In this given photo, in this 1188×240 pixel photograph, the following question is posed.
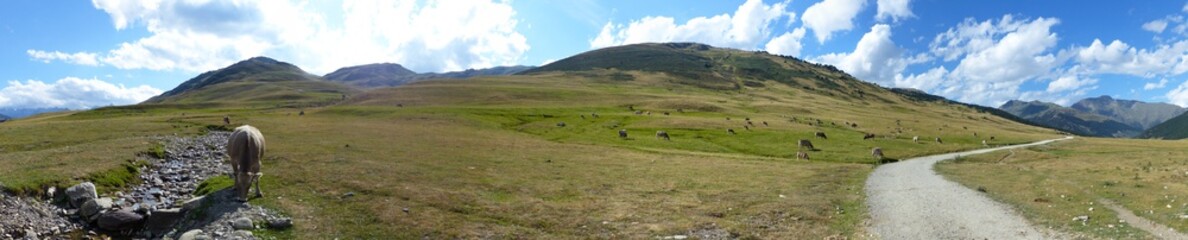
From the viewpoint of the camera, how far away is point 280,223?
65.4 ft

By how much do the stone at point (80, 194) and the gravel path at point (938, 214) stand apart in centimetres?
3004

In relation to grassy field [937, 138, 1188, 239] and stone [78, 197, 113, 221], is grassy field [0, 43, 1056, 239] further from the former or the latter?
grassy field [937, 138, 1188, 239]

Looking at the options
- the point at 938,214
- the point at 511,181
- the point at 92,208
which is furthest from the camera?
the point at 511,181

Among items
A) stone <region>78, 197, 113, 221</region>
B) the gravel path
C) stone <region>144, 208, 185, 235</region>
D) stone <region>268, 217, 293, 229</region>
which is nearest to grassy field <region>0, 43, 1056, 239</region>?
stone <region>268, 217, 293, 229</region>

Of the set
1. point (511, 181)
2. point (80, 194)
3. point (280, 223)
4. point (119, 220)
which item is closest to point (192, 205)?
point (119, 220)

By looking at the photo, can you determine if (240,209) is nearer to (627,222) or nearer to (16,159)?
(627,222)

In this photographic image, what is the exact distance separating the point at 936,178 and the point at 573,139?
40.8 meters

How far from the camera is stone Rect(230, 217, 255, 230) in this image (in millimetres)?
19469

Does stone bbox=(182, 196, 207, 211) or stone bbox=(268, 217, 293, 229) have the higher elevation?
stone bbox=(182, 196, 207, 211)

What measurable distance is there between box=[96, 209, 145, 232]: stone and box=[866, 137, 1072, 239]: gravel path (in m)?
26.4

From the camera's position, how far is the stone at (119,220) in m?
20.9

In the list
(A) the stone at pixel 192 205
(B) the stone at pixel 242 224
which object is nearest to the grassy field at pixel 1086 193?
(B) the stone at pixel 242 224

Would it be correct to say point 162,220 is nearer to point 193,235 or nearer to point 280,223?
point 193,235

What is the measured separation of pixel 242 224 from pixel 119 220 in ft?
18.0
